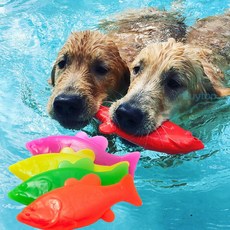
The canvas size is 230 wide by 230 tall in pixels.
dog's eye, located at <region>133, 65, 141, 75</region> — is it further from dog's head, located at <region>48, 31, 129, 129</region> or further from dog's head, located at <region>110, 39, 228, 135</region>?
dog's head, located at <region>48, 31, 129, 129</region>

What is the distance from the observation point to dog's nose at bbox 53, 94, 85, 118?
506 cm

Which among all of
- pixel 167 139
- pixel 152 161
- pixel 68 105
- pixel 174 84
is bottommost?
pixel 152 161

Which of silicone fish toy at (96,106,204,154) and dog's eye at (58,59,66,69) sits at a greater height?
dog's eye at (58,59,66,69)

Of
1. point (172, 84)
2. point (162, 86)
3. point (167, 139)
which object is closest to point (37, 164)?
point (167, 139)

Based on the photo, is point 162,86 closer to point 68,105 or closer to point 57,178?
point 68,105

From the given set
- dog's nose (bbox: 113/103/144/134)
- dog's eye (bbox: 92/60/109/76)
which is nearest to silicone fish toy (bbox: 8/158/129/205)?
dog's nose (bbox: 113/103/144/134)

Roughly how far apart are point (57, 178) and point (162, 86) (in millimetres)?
2020

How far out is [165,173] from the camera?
20.0 feet

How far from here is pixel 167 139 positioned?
462 centimetres

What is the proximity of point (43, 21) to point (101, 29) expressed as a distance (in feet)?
6.08

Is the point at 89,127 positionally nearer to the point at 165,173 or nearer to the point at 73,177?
the point at 165,173

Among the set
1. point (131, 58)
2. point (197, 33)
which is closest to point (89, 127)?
point (131, 58)

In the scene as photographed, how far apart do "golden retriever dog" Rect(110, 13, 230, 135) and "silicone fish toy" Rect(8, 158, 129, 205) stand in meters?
1.01

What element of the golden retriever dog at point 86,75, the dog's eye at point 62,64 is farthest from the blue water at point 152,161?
the dog's eye at point 62,64
